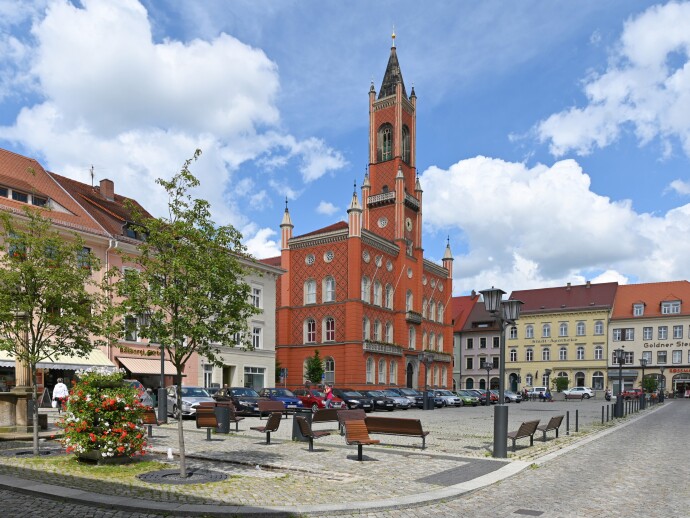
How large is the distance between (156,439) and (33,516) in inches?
352

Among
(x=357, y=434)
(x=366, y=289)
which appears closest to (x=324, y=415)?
(x=357, y=434)

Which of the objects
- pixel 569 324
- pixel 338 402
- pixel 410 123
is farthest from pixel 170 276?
pixel 569 324

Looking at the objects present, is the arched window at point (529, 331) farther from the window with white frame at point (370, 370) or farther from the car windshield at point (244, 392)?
the car windshield at point (244, 392)

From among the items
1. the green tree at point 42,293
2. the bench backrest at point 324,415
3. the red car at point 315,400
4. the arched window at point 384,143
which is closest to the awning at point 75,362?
the red car at point 315,400

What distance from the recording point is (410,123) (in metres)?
66.4

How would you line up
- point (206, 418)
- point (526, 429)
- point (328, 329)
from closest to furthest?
point (526, 429) < point (206, 418) < point (328, 329)

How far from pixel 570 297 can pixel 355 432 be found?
74.1 meters

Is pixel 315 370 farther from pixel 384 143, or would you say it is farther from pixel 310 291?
pixel 384 143

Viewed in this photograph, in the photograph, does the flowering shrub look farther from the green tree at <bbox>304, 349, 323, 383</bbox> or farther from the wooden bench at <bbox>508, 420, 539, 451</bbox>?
the green tree at <bbox>304, 349, 323, 383</bbox>

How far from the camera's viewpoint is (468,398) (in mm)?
47188

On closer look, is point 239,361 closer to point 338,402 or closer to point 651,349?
point 338,402

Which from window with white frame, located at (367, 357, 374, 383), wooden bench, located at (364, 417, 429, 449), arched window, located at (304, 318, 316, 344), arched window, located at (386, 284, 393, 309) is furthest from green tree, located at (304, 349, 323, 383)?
wooden bench, located at (364, 417, 429, 449)

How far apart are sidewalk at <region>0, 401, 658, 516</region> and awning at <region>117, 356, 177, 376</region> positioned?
1738cm

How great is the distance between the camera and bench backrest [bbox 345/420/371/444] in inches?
523
